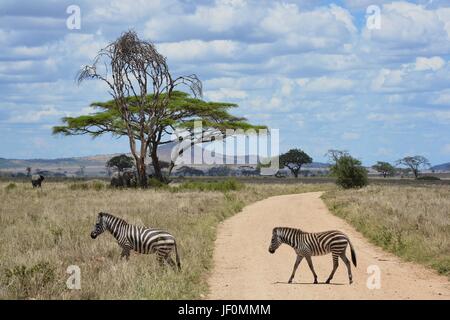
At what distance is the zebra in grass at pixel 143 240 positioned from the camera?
1304 centimetres

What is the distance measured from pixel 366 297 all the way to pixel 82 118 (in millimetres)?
48700

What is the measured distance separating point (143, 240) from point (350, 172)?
42429 millimetres

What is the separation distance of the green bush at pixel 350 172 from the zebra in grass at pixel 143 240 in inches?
1647

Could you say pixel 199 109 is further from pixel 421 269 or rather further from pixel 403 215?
pixel 421 269

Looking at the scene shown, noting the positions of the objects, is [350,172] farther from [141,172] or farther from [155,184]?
[141,172]

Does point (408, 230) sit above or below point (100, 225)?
below

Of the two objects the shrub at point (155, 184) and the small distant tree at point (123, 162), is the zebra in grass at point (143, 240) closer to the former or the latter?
the shrub at point (155, 184)

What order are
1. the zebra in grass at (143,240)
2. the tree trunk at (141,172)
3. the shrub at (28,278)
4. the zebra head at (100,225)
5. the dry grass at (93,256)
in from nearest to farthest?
the dry grass at (93,256), the shrub at (28,278), the zebra in grass at (143,240), the zebra head at (100,225), the tree trunk at (141,172)

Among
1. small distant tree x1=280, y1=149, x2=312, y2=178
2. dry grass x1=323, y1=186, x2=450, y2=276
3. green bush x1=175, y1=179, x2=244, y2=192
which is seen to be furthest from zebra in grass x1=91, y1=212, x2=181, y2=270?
small distant tree x1=280, y1=149, x2=312, y2=178

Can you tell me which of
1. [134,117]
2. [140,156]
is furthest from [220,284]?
[134,117]

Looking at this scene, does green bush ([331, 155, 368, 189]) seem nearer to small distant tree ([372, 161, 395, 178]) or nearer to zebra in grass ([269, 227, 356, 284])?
zebra in grass ([269, 227, 356, 284])

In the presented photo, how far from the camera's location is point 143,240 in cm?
1322

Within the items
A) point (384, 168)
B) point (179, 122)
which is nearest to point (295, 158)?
point (384, 168)

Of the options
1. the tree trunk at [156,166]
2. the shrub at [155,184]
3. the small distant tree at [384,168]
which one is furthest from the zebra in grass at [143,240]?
the small distant tree at [384,168]
